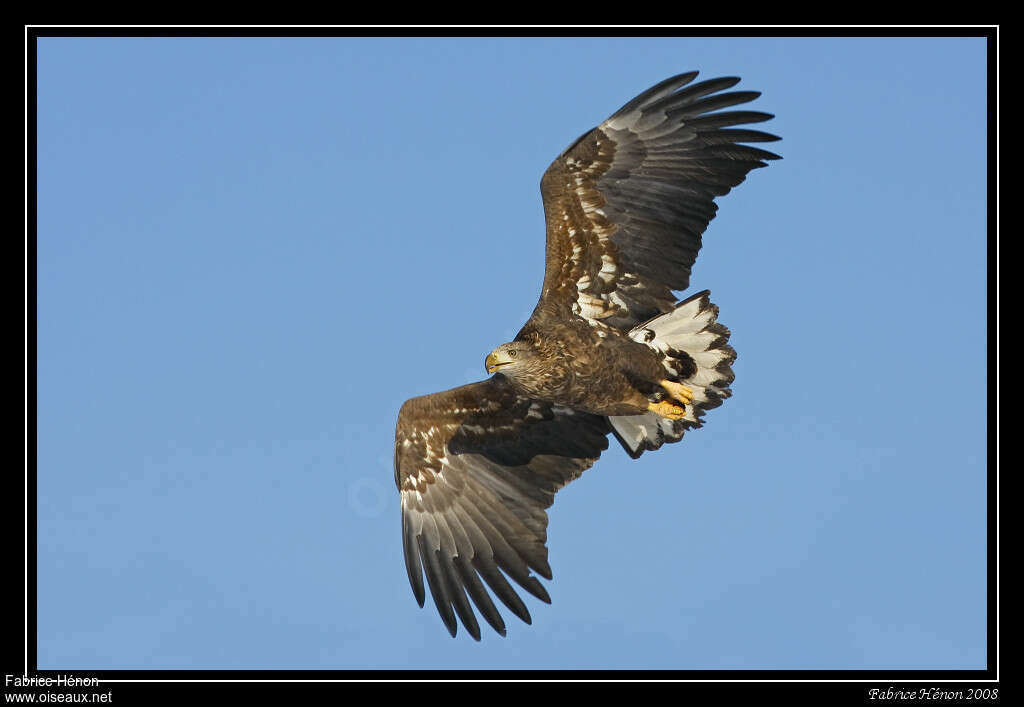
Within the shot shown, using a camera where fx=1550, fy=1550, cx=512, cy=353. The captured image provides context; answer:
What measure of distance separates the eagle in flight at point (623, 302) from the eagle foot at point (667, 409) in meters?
0.01

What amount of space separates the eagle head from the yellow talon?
1.21m

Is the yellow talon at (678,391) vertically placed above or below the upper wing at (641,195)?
below

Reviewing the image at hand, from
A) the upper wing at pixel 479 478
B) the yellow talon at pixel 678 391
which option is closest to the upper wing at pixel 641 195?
the yellow talon at pixel 678 391

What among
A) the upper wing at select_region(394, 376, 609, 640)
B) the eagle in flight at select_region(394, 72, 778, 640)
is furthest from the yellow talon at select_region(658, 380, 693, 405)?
the upper wing at select_region(394, 376, 609, 640)

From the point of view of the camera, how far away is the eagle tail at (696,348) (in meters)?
13.7

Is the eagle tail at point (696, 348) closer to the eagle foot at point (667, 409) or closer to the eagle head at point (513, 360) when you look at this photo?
the eagle foot at point (667, 409)

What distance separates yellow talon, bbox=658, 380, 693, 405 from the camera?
546 inches

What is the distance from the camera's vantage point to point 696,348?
543 inches

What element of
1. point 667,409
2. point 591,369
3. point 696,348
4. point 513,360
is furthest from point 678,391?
point 513,360

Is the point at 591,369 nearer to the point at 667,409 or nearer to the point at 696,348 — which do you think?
the point at 667,409

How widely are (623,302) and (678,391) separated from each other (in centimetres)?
95

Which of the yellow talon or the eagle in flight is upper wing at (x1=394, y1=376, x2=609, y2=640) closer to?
the eagle in flight

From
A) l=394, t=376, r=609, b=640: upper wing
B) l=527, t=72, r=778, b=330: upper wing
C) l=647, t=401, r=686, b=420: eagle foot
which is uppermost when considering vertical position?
l=527, t=72, r=778, b=330: upper wing

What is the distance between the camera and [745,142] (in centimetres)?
1388
